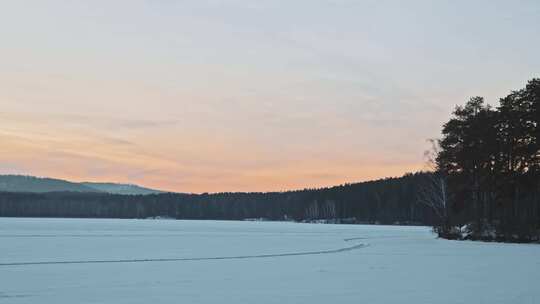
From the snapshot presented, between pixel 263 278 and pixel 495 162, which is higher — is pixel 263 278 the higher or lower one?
the lower one

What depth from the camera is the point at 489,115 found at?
50.3 metres

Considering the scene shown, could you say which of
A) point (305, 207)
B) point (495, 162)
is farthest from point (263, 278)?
point (305, 207)

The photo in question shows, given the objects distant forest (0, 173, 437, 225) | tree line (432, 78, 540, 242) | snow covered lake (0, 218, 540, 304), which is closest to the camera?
snow covered lake (0, 218, 540, 304)

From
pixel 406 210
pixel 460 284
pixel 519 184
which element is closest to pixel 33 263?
pixel 460 284

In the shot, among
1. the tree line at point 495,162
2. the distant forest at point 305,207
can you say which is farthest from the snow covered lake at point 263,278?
the distant forest at point 305,207

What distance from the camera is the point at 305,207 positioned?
6565 inches

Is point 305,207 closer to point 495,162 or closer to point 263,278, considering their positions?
point 495,162

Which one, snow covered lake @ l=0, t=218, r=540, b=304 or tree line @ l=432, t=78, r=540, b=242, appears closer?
→ snow covered lake @ l=0, t=218, r=540, b=304

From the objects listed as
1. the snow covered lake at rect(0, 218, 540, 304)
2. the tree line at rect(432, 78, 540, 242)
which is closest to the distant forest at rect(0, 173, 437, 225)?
the tree line at rect(432, 78, 540, 242)

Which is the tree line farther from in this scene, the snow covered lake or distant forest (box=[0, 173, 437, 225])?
distant forest (box=[0, 173, 437, 225])

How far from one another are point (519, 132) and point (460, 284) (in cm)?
3197

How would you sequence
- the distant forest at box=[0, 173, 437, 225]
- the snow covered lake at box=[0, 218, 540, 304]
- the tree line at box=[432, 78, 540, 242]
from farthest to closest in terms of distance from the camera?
1. the distant forest at box=[0, 173, 437, 225]
2. the tree line at box=[432, 78, 540, 242]
3. the snow covered lake at box=[0, 218, 540, 304]

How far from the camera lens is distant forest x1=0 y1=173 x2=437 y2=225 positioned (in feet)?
413

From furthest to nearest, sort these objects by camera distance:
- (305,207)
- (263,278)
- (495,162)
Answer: (305,207) → (495,162) → (263,278)
